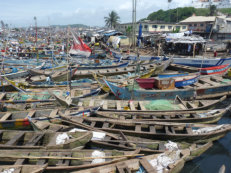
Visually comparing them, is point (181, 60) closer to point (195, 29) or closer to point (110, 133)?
point (110, 133)

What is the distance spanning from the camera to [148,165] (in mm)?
6691

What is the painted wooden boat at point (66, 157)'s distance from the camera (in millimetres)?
6746

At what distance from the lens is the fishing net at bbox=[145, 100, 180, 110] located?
451 inches

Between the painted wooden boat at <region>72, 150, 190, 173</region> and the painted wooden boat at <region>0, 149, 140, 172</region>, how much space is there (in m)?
0.25

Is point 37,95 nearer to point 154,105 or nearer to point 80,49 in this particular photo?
point 80,49

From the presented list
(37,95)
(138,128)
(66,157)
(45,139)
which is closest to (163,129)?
(138,128)

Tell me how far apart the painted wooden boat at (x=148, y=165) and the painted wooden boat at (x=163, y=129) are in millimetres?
1375

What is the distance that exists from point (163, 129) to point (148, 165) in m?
3.33

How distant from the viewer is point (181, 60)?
2681 cm

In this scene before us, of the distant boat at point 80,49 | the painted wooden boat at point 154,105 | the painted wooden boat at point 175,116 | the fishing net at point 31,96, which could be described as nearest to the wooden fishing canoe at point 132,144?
the painted wooden boat at point 175,116

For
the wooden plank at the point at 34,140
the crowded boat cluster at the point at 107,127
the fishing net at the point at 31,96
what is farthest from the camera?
the fishing net at the point at 31,96

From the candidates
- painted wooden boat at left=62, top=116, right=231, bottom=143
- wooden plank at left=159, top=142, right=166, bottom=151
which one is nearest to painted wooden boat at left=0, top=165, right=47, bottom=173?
painted wooden boat at left=62, top=116, right=231, bottom=143

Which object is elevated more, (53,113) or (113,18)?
(113,18)

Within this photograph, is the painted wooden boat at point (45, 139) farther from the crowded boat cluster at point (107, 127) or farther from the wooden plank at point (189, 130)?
the wooden plank at point (189, 130)
